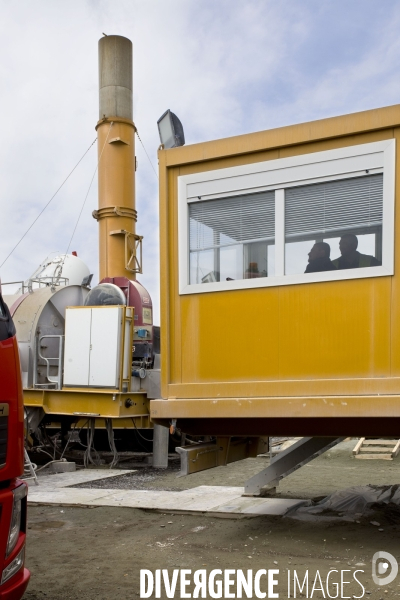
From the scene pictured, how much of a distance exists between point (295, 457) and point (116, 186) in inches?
392

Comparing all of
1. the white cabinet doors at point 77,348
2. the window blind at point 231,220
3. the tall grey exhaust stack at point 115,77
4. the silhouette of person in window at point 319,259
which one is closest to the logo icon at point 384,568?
the silhouette of person in window at point 319,259

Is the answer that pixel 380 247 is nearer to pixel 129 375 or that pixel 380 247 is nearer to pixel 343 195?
pixel 343 195

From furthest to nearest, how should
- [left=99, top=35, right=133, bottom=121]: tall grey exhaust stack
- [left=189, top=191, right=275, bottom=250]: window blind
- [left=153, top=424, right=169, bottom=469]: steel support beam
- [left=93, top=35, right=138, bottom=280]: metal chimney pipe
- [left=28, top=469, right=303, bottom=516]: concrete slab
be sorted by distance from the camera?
[left=99, top=35, right=133, bottom=121]: tall grey exhaust stack, [left=93, top=35, right=138, bottom=280]: metal chimney pipe, [left=153, top=424, right=169, bottom=469]: steel support beam, [left=28, top=469, right=303, bottom=516]: concrete slab, [left=189, top=191, right=275, bottom=250]: window blind

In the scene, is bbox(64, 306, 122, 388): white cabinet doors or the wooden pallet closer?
bbox(64, 306, 122, 388): white cabinet doors

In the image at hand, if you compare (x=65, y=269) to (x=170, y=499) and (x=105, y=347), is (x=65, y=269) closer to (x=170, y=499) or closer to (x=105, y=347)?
(x=105, y=347)

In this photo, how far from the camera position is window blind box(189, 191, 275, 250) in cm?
619

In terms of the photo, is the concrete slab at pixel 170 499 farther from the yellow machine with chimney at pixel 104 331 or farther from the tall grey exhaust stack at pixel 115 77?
the tall grey exhaust stack at pixel 115 77

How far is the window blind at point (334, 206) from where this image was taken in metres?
5.75

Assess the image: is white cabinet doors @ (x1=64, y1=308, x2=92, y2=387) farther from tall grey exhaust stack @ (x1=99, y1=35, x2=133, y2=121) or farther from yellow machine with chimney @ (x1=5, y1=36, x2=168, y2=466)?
tall grey exhaust stack @ (x1=99, y1=35, x2=133, y2=121)

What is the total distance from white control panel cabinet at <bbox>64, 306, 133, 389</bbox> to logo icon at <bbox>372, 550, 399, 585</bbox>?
6848 mm

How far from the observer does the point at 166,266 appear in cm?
657

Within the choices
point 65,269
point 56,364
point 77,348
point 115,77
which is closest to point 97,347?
point 77,348

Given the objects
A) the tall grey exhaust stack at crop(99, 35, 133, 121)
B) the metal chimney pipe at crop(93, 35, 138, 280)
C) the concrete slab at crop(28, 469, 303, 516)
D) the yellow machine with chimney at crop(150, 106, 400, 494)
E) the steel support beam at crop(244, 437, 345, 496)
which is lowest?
the concrete slab at crop(28, 469, 303, 516)

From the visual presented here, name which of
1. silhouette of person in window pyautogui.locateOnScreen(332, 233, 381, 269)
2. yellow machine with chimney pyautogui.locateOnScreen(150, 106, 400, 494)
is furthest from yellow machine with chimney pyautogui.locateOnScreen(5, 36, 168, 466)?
silhouette of person in window pyautogui.locateOnScreen(332, 233, 381, 269)
